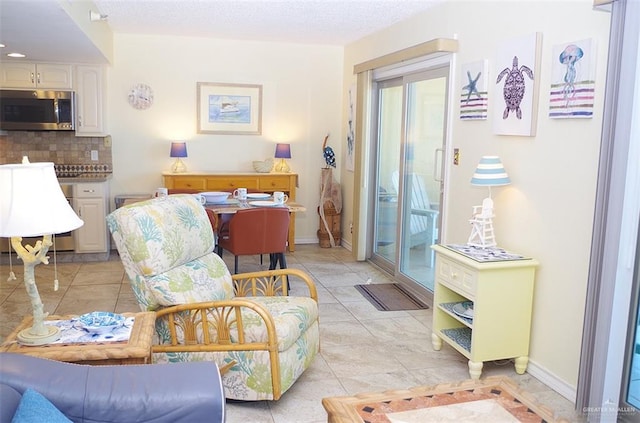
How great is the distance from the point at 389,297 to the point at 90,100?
3855 mm

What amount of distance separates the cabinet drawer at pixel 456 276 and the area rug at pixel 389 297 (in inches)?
41.9

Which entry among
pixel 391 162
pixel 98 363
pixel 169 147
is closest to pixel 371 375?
pixel 98 363

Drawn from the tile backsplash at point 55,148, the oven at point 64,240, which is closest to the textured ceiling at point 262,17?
the tile backsplash at point 55,148

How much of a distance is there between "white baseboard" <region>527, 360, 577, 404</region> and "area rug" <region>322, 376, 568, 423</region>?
925 millimetres

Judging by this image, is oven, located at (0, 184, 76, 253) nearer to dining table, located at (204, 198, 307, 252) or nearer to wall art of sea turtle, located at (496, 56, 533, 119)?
dining table, located at (204, 198, 307, 252)

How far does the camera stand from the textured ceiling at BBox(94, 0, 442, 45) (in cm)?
469

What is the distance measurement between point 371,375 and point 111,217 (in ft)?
5.65

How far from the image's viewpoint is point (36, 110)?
590 centimetres

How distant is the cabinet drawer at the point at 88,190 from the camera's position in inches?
232

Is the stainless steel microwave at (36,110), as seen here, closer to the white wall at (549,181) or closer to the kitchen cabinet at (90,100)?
the kitchen cabinet at (90,100)

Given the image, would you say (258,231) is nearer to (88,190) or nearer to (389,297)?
(389,297)

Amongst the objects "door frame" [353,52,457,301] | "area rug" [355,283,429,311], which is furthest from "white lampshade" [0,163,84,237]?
"door frame" [353,52,457,301]

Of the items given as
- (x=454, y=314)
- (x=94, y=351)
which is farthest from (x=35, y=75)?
(x=454, y=314)

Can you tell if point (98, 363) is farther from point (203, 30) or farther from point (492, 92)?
point (203, 30)
